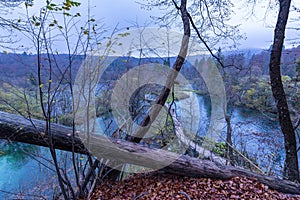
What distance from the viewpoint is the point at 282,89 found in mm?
2271

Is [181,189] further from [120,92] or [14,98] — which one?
[14,98]

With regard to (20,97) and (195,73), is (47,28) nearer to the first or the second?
(20,97)

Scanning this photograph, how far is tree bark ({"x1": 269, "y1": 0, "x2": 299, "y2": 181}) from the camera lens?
219 cm

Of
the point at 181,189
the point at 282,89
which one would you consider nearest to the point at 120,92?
the point at 181,189

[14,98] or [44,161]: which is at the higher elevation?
[14,98]

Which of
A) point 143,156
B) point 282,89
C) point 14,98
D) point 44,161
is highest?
A: point 282,89

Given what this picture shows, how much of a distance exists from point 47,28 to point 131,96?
5.20 feet

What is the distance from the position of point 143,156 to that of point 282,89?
81.5 inches

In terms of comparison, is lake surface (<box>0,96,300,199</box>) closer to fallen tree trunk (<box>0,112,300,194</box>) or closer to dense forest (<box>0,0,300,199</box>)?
dense forest (<box>0,0,300,199</box>)

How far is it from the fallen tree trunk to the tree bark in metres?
0.56

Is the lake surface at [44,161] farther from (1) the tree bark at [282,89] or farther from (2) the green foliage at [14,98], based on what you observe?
(2) the green foliage at [14,98]

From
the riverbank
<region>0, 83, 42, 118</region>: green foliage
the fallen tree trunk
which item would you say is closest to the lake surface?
the fallen tree trunk

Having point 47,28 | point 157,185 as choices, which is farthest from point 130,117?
point 47,28

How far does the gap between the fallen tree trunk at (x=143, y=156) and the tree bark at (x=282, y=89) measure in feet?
1.83
